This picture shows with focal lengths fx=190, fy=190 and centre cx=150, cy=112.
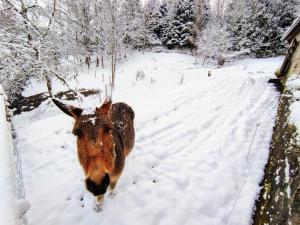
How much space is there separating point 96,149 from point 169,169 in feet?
7.35

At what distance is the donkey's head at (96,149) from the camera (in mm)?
2061

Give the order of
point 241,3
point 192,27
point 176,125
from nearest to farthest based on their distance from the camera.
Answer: point 176,125
point 241,3
point 192,27

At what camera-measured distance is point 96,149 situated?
2.21 meters

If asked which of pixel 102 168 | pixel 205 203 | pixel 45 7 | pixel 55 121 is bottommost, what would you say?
pixel 55 121

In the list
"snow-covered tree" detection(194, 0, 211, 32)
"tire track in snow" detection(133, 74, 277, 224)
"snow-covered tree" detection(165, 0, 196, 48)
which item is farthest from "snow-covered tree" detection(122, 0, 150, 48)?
"tire track in snow" detection(133, 74, 277, 224)

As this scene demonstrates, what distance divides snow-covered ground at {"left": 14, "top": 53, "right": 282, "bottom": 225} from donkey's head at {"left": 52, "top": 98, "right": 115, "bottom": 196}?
1259mm

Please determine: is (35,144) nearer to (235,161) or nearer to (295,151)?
(235,161)

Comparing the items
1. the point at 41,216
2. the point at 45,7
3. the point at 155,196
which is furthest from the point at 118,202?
the point at 45,7

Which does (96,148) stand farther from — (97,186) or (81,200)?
(81,200)

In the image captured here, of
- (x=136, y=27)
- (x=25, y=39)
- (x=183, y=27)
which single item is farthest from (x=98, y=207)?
(x=183, y=27)

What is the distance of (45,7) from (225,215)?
1142cm

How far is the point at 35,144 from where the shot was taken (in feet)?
16.6

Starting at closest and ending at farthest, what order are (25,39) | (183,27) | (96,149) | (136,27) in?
(96,149)
(25,39)
(183,27)
(136,27)

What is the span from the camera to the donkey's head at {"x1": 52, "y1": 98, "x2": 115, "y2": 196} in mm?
2061
